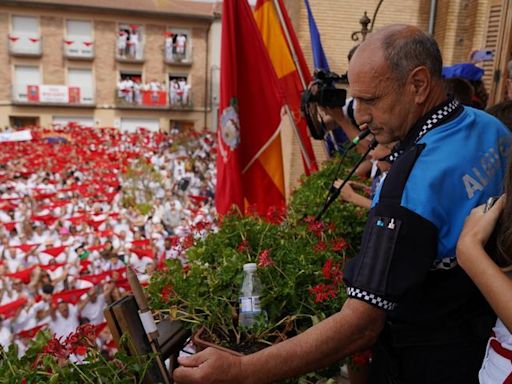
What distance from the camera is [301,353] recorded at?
1.25 m

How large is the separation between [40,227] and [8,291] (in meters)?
3.57

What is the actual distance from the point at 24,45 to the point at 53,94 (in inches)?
143

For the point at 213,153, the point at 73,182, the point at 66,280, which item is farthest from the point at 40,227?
the point at 213,153

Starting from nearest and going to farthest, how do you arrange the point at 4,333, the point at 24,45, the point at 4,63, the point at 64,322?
1. the point at 4,333
2. the point at 64,322
3. the point at 24,45
4. the point at 4,63

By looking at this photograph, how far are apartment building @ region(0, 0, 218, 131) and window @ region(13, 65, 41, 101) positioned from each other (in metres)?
0.07

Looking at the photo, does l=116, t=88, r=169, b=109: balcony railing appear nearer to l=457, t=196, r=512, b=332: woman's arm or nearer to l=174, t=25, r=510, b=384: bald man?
l=174, t=25, r=510, b=384: bald man

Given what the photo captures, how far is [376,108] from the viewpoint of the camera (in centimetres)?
140

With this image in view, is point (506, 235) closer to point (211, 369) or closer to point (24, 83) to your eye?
point (211, 369)

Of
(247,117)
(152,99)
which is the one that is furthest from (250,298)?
(152,99)

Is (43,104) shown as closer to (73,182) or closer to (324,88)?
(73,182)

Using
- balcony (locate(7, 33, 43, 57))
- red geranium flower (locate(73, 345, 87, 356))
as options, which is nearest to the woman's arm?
red geranium flower (locate(73, 345, 87, 356))

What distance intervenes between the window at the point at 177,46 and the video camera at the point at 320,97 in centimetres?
3285

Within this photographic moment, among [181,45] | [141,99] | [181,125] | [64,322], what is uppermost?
[181,45]

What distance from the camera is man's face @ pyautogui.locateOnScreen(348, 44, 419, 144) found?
136 centimetres
